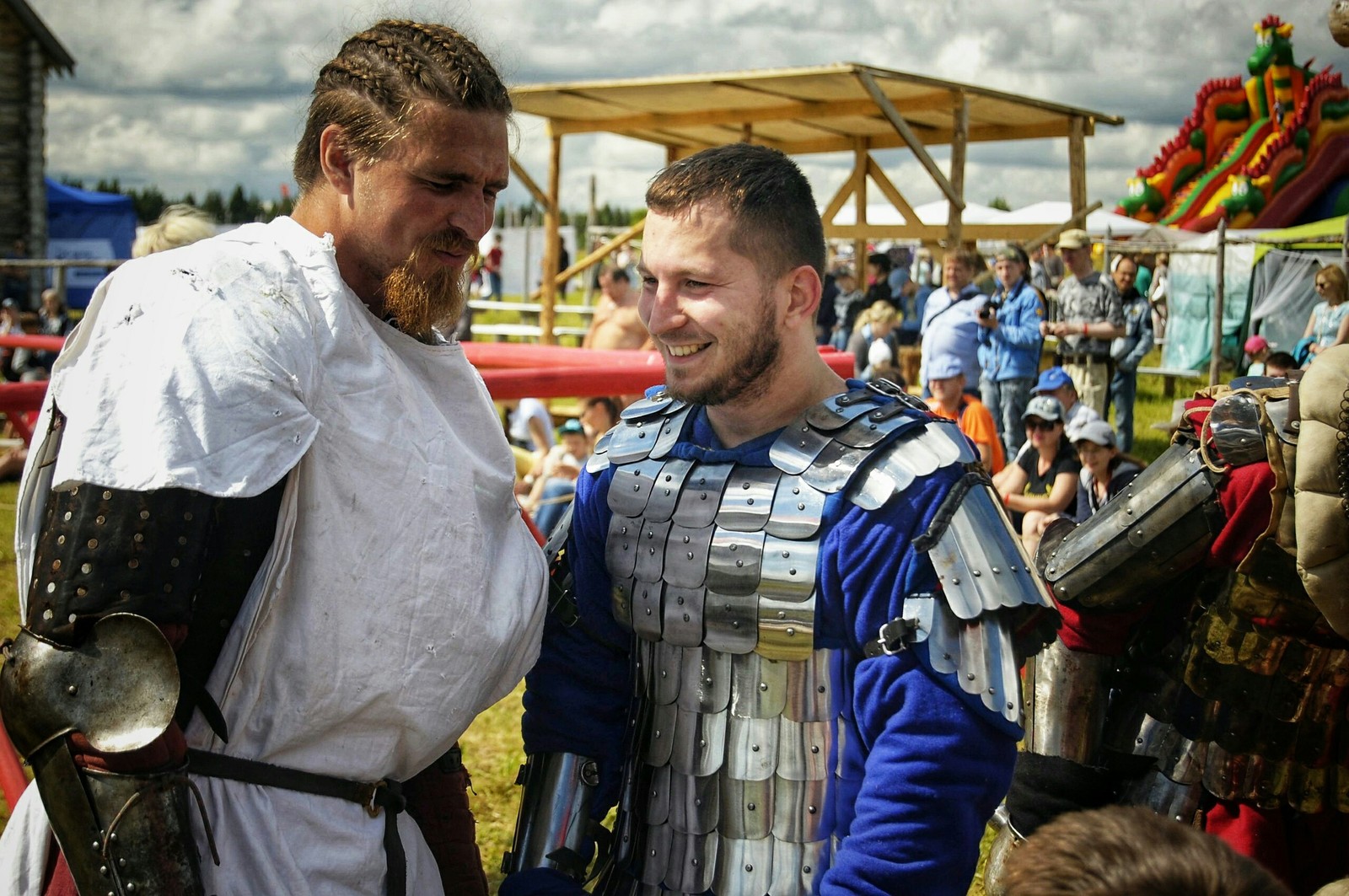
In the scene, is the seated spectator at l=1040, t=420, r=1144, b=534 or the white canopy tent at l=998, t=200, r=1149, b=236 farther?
A: the white canopy tent at l=998, t=200, r=1149, b=236

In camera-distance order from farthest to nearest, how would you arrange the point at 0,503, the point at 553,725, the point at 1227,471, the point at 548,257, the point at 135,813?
the point at 548,257
the point at 0,503
the point at 1227,471
the point at 553,725
the point at 135,813

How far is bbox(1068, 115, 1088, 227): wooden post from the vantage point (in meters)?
10.5

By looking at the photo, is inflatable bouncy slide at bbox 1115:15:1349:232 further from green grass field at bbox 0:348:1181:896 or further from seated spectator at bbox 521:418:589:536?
green grass field at bbox 0:348:1181:896

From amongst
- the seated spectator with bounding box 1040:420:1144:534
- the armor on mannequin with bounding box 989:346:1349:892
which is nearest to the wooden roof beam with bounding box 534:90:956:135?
the seated spectator with bounding box 1040:420:1144:534

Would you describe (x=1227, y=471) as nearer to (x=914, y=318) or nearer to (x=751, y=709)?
(x=751, y=709)

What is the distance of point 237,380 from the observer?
149 centimetres

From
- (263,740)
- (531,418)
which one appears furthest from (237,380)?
(531,418)

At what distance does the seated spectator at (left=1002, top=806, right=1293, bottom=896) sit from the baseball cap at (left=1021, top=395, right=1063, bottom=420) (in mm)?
4830

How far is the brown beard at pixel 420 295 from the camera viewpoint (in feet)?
5.76

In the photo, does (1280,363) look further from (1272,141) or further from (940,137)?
(1272,141)

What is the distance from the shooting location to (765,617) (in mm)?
1793

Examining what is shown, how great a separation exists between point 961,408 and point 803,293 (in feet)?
17.0

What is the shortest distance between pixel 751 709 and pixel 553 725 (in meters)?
0.37

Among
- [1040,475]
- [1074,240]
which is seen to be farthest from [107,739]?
[1074,240]
